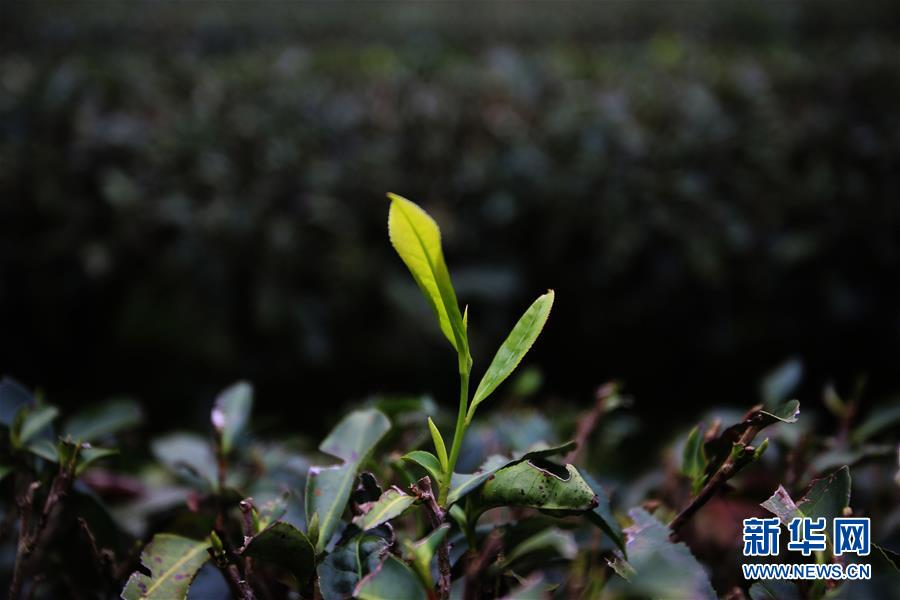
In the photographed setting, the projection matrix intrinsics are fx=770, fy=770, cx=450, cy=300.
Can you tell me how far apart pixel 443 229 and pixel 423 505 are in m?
2.30

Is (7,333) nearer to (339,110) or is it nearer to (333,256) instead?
(333,256)

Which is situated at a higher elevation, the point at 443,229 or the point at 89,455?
the point at 89,455

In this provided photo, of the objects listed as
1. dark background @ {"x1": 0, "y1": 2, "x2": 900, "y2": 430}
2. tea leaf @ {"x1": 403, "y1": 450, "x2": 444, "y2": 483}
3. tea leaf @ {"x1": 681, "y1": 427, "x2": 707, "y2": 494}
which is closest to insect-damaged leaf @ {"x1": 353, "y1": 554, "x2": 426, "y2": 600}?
tea leaf @ {"x1": 403, "y1": 450, "x2": 444, "y2": 483}

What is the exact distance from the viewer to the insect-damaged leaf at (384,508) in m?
0.77

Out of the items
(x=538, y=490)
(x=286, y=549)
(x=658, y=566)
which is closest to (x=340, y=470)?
(x=286, y=549)

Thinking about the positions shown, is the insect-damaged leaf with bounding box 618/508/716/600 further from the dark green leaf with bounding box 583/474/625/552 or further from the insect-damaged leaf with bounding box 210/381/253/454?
the insect-damaged leaf with bounding box 210/381/253/454

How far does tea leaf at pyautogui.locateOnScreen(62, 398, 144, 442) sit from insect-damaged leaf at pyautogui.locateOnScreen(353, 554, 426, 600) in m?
0.69

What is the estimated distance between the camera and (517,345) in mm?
818

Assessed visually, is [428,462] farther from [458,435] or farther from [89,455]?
Answer: [89,455]

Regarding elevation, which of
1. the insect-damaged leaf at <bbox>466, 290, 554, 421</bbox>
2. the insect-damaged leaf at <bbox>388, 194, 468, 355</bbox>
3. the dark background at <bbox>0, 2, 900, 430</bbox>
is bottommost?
the dark background at <bbox>0, 2, 900, 430</bbox>

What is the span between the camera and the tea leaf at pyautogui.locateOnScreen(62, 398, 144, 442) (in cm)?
124

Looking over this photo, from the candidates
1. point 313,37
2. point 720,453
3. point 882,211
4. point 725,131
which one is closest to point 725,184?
point 725,131

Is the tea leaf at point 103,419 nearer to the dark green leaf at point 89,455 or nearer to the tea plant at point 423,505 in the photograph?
the tea plant at point 423,505

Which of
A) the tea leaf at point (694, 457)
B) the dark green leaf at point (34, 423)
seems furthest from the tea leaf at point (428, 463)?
the dark green leaf at point (34, 423)
